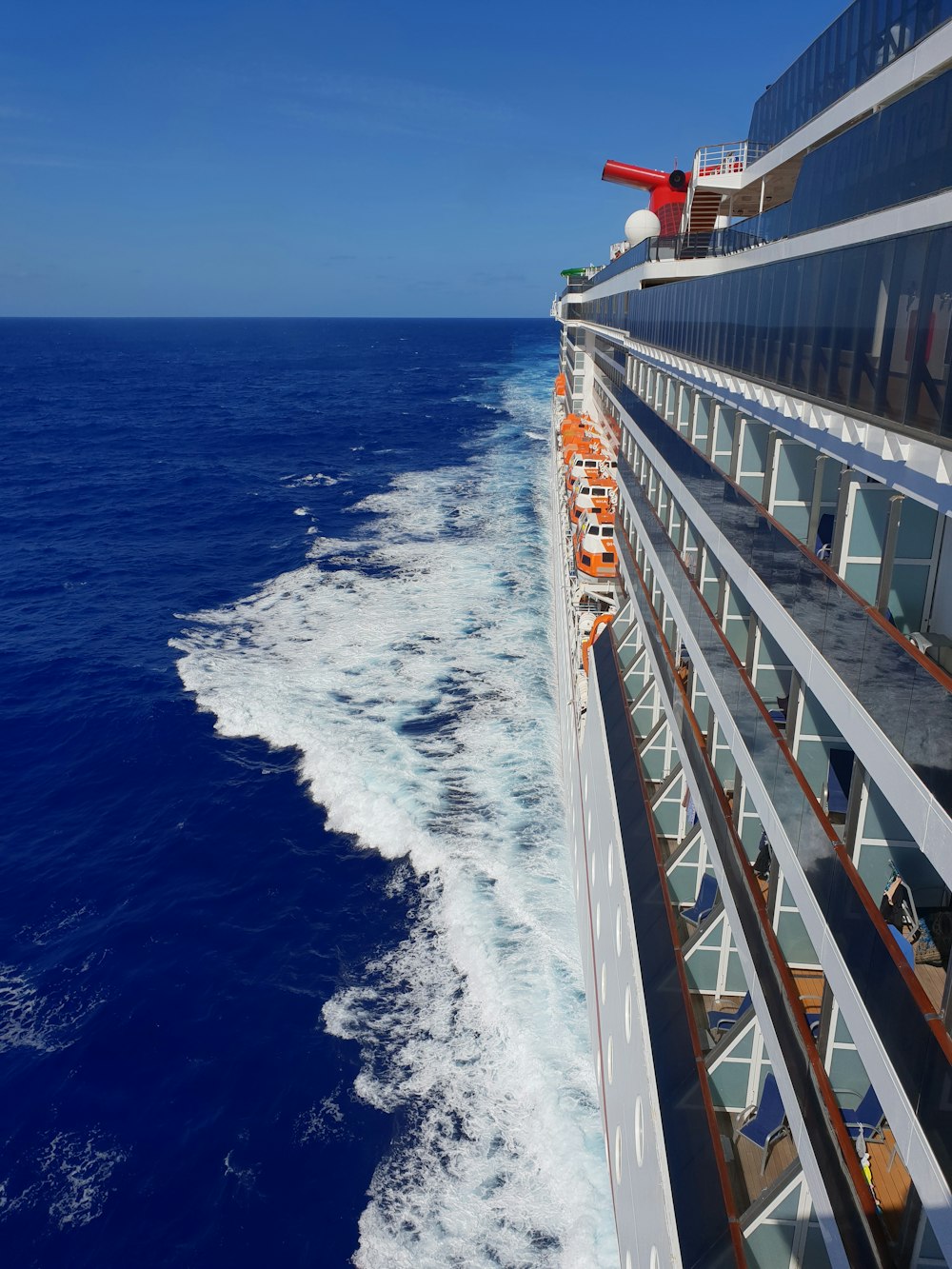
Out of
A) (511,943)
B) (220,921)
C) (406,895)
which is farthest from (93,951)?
(511,943)

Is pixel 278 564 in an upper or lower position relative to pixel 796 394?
lower

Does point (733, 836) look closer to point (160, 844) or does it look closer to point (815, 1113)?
point (815, 1113)

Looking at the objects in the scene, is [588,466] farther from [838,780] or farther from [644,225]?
[838,780]

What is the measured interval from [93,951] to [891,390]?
2249cm

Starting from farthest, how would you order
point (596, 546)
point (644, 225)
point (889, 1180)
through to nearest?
point (644, 225)
point (596, 546)
point (889, 1180)

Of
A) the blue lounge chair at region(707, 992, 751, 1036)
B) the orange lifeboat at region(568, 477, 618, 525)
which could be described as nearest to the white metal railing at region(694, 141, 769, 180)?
the orange lifeboat at region(568, 477, 618, 525)

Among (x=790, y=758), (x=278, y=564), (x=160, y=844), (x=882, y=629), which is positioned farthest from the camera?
(x=278, y=564)

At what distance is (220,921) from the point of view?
76.7ft

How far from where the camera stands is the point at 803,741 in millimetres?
9688

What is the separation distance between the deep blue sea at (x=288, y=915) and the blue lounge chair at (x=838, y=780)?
10.6m

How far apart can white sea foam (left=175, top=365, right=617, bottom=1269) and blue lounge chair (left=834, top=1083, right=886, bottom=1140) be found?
898 cm

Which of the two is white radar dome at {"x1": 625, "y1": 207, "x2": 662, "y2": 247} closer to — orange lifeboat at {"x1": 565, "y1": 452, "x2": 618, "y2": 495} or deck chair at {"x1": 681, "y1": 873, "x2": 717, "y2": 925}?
orange lifeboat at {"x1": 565, "y1": 452, "x2": 618, "y2": 495}

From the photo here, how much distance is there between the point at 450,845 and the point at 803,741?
54.5ft

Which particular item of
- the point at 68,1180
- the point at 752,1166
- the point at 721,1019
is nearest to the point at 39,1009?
the point at 68,1180
